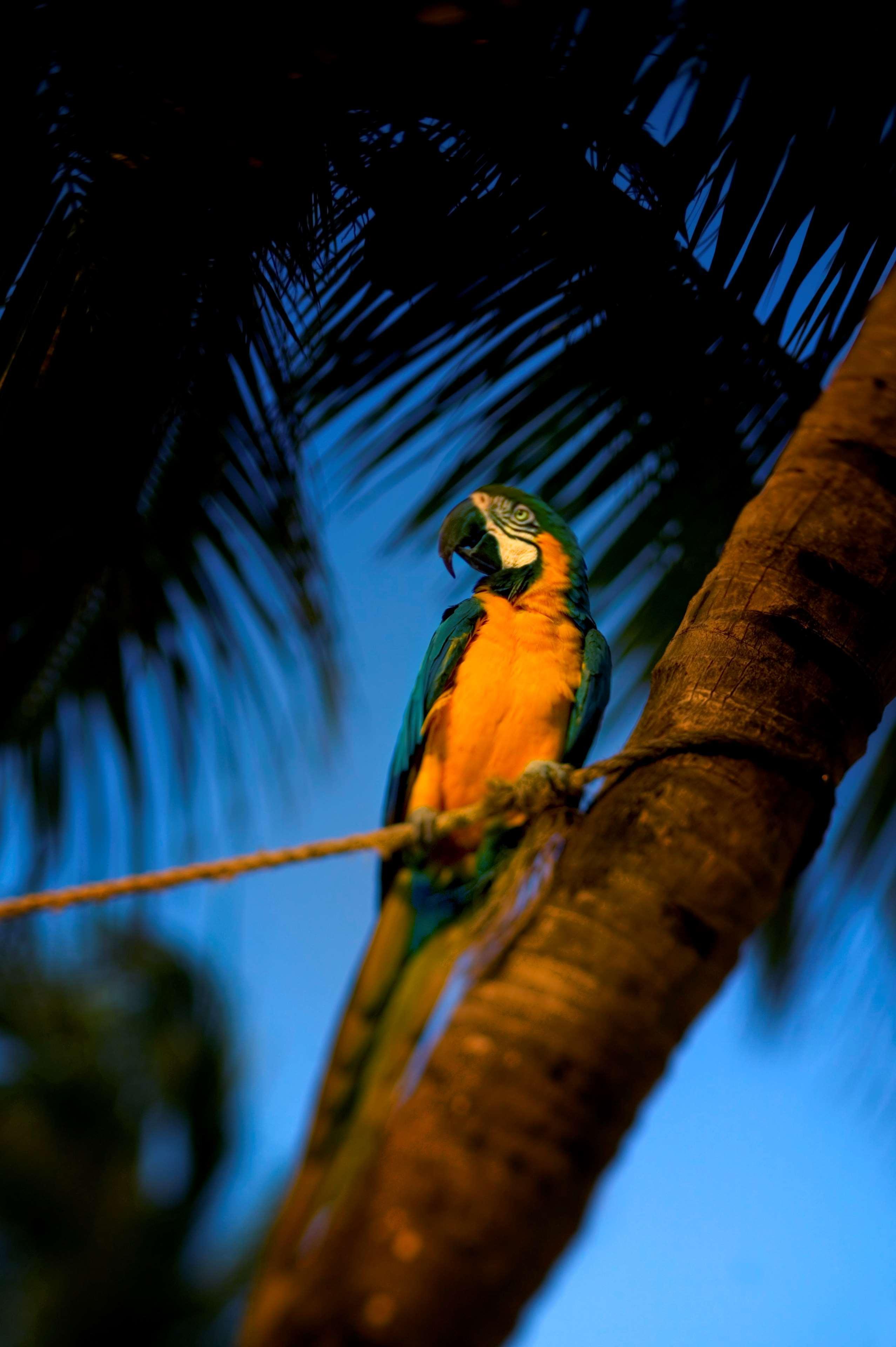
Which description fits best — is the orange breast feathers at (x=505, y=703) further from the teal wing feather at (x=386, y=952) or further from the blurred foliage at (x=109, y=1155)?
the blurred foliage at (x=109, y=1155)

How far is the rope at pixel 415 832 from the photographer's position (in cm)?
75

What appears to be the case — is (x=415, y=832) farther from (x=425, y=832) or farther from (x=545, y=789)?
(x=545, y=789)

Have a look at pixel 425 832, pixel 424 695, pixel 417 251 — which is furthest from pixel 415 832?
pixel 417 251

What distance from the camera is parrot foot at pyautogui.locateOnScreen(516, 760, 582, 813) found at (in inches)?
33.9

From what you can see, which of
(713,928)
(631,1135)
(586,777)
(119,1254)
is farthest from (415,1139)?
(119,1254)

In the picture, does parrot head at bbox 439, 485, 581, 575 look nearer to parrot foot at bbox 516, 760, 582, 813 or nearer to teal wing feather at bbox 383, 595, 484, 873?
teal wing feather at bbox 383, 595, 484, 873

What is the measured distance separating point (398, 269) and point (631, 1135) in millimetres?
1230

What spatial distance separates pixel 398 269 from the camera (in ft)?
4.17

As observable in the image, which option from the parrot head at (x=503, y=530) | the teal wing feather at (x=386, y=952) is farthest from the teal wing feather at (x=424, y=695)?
the parrot head at (x=503, y=530)

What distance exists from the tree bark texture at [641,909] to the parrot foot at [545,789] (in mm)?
54

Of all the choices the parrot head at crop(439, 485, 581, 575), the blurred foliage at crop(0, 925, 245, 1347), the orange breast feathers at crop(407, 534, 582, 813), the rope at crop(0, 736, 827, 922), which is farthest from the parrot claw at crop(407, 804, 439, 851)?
the blurred foliage at crop(0, 925, 245, 1347)

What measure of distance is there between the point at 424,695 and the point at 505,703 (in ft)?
0.49

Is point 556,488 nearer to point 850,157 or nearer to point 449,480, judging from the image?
point 449,480

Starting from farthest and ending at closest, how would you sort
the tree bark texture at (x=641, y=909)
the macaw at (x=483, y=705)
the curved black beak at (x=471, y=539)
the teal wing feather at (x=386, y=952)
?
1. the curved black beak at (x=471, y=539)
2. the macaw at (x=483, y=705)
3. the teal wing feather at (x=386, y=952)
4. the tree bark texture at (x=641, y=909)
